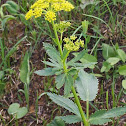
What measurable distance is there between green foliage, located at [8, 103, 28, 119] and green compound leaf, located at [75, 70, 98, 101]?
61 cm

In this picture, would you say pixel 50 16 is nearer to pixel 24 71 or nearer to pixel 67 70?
pixel 67 70

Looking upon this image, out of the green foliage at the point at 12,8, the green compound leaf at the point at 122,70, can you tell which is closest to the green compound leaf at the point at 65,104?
the green compound leaf at the point at 122,70

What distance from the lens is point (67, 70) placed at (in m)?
1.57

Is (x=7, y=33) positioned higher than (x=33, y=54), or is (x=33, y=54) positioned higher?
(x=7, y=33)

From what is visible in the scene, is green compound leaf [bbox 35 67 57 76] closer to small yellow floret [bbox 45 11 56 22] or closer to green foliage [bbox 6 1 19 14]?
small yellow floret [bbox 45 11 56 22]

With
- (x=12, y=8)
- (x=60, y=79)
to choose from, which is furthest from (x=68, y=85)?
(x=12, y=8)

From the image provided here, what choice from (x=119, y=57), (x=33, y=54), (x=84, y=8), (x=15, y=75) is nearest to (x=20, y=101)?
(x=15, y=75)

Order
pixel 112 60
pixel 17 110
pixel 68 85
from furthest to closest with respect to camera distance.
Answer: pixel 112 60 → pixel 17 110 → pixel 68 85

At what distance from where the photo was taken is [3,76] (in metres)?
2.34

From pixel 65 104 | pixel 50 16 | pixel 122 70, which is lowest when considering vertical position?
pixel 65 104

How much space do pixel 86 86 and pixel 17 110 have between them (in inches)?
28.2

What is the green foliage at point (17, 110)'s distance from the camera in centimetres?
206

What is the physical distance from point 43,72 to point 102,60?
38.8 inches

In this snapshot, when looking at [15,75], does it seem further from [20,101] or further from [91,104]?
[91,104]
